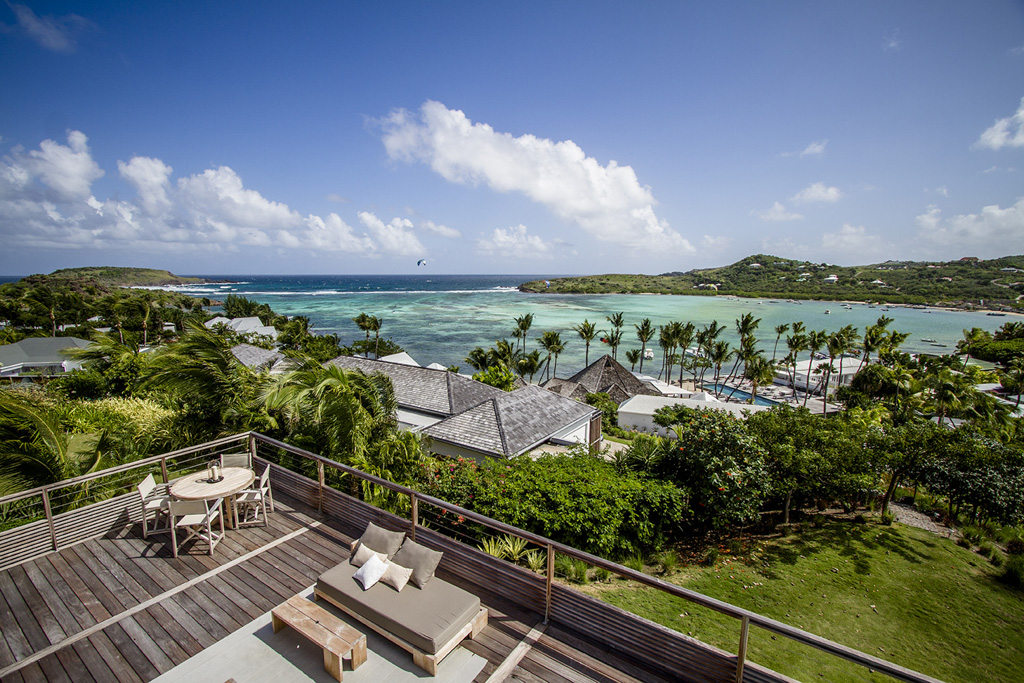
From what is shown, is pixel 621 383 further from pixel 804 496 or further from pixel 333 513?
pixel 333 513

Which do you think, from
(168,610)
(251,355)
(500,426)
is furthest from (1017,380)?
(251,355)

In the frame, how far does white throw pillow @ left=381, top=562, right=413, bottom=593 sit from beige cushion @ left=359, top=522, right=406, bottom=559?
0.24m

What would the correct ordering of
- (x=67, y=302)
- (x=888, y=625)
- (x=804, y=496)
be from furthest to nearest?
(x=67, y=302)
(x=804, y=496)
(x=888, y=625)

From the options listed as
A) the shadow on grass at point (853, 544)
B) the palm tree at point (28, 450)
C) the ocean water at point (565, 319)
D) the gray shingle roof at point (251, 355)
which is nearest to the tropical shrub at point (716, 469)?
the shadow on grass at point (853, 544)

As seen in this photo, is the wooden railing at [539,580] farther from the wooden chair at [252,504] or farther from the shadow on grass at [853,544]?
the shadow on grass at [853,544]

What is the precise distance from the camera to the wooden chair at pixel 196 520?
5.96 metres

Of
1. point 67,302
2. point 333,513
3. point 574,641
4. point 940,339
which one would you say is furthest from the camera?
point 940,339

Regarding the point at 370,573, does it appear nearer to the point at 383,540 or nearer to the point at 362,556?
the point at 362,556

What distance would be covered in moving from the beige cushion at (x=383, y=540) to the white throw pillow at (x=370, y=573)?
204 mm

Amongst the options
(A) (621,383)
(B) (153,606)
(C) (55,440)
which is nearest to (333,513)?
(B) (153,606)

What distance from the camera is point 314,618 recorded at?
175 inches

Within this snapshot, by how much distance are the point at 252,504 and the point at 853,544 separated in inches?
594

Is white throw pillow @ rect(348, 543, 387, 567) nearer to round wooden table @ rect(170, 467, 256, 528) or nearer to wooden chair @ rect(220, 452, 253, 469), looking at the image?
round wooden table @ rect(170, 467, 256, 528)

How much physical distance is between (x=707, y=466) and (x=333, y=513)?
857 cm
